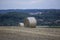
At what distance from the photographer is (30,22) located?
1.41 m

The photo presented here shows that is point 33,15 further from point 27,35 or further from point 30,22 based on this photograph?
point 27,35

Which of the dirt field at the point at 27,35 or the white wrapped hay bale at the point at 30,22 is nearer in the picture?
the dirt field at the point at 27,35

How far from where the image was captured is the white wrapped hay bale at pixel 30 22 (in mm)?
1373

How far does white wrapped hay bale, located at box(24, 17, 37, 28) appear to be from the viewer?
1373 millimetres

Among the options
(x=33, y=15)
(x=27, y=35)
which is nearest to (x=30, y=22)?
(x=33, y=15)

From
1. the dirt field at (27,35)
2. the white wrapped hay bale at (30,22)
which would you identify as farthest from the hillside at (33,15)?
the dirt field at (27,35)

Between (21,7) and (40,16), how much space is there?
257 millimetres

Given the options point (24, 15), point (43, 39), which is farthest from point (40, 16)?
point (43, 39)

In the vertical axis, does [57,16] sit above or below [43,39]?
above

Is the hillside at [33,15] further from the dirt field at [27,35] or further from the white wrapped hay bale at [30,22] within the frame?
the dirt field at [27,35]

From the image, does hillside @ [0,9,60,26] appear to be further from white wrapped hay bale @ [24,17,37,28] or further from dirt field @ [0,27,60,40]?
dirt field @ [0,27,60,40]

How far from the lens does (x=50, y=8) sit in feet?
4.97

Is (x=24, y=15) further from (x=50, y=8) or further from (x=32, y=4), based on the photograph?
(x=50, y=8)

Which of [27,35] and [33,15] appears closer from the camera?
[27,35]
